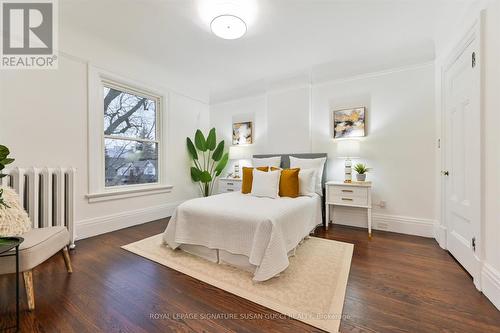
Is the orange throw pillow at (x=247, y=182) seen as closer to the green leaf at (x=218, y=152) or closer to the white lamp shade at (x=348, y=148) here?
the white lamp shade at (x=348, y=148)

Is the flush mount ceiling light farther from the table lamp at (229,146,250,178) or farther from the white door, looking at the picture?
the table lamp at (229,146,250,178)

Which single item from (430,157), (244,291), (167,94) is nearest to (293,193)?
(244,291)

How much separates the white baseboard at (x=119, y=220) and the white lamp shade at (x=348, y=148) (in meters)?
3.16

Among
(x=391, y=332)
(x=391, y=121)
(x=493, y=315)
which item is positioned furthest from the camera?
(x=391, y=121)

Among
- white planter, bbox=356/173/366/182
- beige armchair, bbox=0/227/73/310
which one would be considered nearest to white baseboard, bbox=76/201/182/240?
beige armchair, bbox=0/227/73/310

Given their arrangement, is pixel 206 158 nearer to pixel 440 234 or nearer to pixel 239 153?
pixel 239 153

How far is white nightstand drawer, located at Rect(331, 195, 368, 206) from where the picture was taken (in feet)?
9.61

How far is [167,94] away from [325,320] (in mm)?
4041

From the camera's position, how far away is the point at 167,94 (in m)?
3.97

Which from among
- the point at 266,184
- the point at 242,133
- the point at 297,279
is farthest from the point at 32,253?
the point at 242,133

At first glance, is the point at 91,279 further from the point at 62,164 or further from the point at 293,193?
the point at 293,193

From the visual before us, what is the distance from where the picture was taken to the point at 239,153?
4344 mm

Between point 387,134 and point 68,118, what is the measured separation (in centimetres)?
439

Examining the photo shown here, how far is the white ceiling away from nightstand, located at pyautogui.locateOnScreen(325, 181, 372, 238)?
5.93ft
